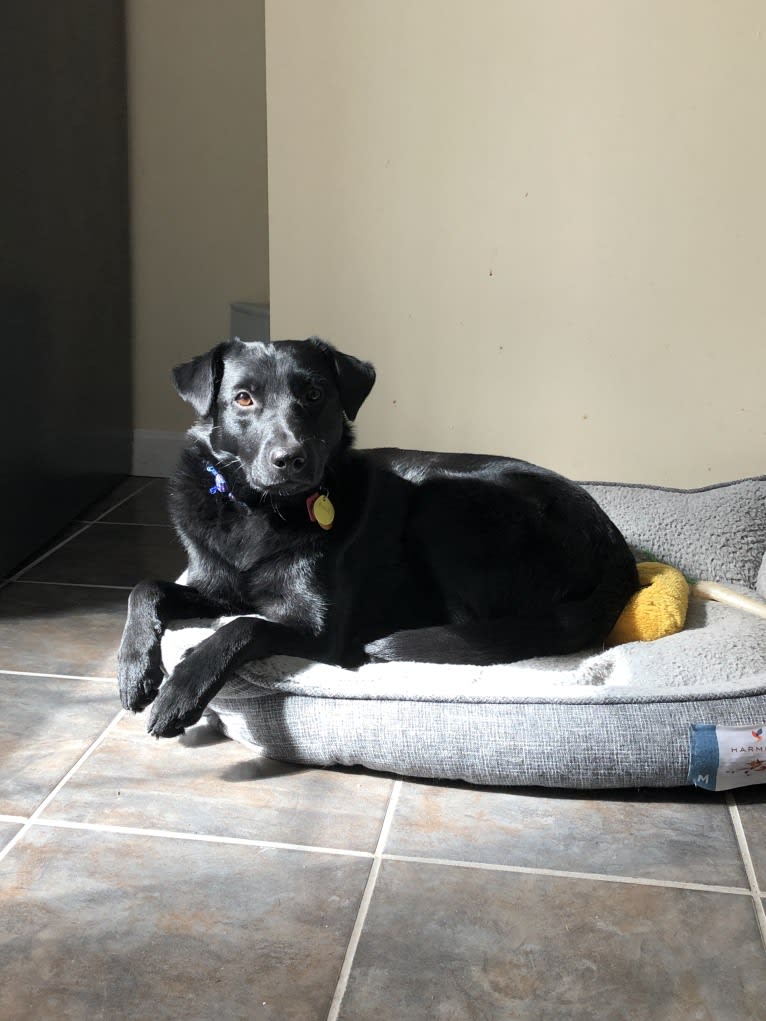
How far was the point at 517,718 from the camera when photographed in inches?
69.2

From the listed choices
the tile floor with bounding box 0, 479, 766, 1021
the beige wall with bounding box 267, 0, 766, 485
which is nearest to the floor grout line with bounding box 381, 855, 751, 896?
the tile floor with bounding box 0, 479, 766, 1021

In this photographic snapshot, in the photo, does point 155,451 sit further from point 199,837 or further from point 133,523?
point 199,837

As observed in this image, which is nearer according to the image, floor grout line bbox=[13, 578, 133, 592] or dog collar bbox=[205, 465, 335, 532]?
dog collar bbox=[205, 465, 335, 532]

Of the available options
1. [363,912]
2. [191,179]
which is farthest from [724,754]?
[191,179]

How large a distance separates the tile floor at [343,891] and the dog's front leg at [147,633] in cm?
12

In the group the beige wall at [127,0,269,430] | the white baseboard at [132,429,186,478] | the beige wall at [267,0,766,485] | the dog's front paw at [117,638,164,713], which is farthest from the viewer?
the white baseboard at [132,429,186,478]

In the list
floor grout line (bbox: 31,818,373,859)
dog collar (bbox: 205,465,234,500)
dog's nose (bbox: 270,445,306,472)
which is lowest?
floor grout line (bbox: 31,818,373,859)

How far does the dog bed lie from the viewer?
1.74 metres

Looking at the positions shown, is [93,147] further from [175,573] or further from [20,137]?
[175,573]

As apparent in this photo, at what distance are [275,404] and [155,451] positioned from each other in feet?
6.94

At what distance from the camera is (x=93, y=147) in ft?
11.3

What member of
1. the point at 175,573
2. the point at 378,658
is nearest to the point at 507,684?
the point at 378,658

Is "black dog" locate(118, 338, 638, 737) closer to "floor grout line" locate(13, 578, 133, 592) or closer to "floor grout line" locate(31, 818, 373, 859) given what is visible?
"floor grout line" locate(31, 818, 373, 859)

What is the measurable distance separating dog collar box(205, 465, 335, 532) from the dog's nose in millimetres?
185
